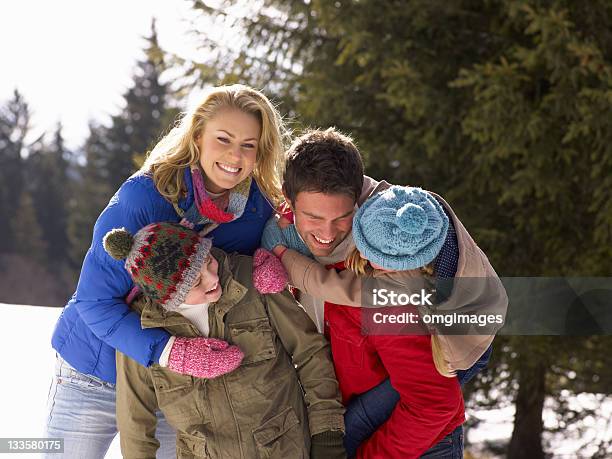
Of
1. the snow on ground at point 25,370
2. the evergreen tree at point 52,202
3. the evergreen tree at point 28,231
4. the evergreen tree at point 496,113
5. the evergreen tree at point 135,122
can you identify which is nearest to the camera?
the snow on ground at point 25,370

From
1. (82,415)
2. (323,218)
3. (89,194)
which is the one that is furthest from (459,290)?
(89,194)

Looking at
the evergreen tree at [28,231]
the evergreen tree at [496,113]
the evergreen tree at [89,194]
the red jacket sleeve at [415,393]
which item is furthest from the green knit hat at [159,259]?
the evergreen tree at [28,231]

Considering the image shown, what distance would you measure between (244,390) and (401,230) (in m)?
0.65

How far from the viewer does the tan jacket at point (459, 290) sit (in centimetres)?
199

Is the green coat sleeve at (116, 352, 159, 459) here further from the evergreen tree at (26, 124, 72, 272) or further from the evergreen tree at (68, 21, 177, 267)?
the evergreen tree at (26, 124, 72, 272)

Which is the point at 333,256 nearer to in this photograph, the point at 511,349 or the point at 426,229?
the point at 426,229

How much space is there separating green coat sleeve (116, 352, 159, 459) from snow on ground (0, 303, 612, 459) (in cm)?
149

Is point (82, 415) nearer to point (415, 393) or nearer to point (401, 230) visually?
point (415, 393)

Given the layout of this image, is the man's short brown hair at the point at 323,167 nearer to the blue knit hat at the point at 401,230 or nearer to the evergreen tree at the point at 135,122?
the blue knit hat at the point at 401,230

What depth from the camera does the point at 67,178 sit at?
31312mm

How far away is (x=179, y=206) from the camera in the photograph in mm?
2295

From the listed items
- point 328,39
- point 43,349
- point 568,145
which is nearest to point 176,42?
point 328,39

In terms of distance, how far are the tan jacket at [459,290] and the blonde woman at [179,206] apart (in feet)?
1.19

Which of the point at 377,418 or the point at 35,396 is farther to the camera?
the point at 35,396
